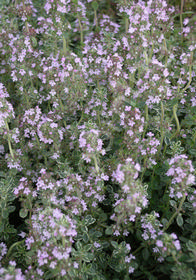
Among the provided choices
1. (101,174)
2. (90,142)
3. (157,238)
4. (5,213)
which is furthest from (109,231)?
(5,213)

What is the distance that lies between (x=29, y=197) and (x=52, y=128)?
72 cm

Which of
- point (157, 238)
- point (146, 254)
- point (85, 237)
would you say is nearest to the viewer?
point (157, 238)

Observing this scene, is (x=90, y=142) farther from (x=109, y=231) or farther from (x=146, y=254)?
(x=146, y=254)

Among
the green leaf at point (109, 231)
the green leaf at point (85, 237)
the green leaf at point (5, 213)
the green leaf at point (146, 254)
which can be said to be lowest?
the green leaf at point (146, 254)

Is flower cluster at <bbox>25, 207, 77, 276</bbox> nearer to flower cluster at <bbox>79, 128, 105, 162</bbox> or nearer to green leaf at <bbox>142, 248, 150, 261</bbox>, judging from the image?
flower cluster at <bbox>79, 128, 105, 162</bbox>

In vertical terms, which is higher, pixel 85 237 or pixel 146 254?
pixel 85 237

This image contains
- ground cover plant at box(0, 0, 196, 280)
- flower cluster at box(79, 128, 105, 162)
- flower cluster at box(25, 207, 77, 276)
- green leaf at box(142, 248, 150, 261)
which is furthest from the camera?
green leaf at box(142, 248, 150, 261)

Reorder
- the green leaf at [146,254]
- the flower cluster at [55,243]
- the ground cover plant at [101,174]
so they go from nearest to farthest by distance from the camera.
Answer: the flower cluster at [55,243] → the ground cover plant at [101,174] → the green leaf at [146,254]

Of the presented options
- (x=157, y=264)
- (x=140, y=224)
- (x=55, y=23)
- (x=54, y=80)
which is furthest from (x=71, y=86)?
(x=157, y=264)

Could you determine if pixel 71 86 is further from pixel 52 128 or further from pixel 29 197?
pixel 29 197

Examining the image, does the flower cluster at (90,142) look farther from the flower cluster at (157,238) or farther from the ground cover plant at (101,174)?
the flower cluster at (157,238)

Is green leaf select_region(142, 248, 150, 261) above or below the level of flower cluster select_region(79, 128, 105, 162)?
below

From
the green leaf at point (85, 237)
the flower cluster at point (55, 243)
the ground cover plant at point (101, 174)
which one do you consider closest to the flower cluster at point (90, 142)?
the ground cover plant at point (101, 174)

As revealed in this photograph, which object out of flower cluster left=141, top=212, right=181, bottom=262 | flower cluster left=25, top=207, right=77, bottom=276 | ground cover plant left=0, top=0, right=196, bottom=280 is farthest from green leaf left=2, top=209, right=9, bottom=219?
flower cluster left=141, top=212, right=181, bottom=262
